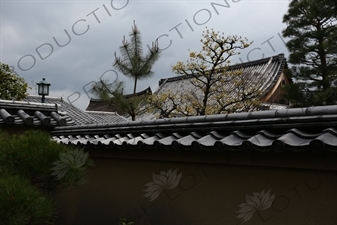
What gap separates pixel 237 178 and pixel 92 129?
7.97 feet

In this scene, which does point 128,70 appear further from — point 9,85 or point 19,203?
point 19,203

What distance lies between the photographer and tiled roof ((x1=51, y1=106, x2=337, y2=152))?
269 cm

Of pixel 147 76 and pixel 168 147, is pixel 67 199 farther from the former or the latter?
pixel 147 76

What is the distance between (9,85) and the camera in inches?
493

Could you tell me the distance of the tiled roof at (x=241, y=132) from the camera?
2.69m

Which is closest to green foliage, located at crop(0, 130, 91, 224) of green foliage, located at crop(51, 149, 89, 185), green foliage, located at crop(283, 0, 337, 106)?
green foliage, located at crop(51, 149, 89, 185)

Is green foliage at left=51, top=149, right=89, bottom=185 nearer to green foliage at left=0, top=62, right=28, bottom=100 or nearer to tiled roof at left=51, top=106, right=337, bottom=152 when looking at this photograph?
tiled roof at left=51, top=106, right=337, bottom=152

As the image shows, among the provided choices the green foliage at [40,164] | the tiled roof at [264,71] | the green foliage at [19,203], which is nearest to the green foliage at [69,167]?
the green foliage at [40,164]

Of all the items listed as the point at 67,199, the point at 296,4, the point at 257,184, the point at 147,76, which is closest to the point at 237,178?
the point at 257,184

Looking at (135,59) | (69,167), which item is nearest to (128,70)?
(135,59)

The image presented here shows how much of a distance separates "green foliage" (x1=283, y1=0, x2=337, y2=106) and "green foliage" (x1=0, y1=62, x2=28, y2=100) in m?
9.30

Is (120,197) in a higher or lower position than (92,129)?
lower

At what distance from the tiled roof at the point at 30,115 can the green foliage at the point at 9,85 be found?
6.93m

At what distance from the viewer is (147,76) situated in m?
12.1
